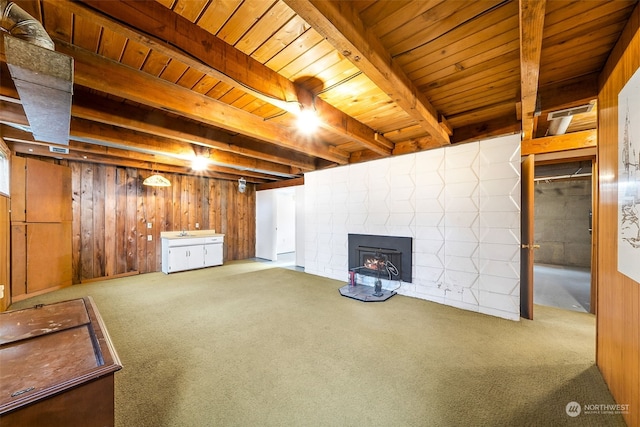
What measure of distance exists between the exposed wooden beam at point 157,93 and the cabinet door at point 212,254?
162 inches

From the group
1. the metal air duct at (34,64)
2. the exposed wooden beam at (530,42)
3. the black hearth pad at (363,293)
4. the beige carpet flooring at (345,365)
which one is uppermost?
the exposed wooden beam at (530,42)

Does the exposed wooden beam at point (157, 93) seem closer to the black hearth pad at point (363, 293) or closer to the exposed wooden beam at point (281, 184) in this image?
the black hearth pad at point (363, 293)

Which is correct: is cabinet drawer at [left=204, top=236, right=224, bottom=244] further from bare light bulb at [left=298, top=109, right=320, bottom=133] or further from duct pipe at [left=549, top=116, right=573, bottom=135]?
duct pipe at [left=549, top=116, right=573, bottom=135]

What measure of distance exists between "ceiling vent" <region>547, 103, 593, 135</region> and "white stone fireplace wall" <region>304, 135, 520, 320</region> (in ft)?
1.30

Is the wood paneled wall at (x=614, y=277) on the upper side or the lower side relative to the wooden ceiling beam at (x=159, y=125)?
lower

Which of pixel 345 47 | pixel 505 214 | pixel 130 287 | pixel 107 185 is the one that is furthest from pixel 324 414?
pixel 107 185

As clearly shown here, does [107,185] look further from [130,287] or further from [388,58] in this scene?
[388,58]

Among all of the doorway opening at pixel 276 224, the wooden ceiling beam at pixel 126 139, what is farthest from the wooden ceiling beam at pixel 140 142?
the doorway opening at pixel 276 224

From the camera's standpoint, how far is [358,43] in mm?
1381

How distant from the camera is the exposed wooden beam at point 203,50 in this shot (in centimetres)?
125

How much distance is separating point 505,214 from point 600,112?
4.34 feet

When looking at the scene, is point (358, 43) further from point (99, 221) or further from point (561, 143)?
point (99, 221)

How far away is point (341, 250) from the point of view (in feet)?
15.7

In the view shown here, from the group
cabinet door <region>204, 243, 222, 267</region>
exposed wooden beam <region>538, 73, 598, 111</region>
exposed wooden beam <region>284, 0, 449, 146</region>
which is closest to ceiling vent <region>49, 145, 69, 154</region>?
cabinet door <region>204, 243, 222, 267</region>
